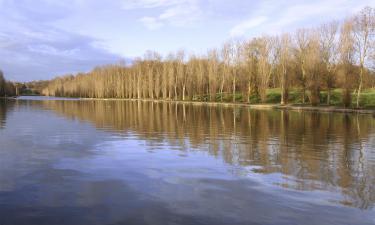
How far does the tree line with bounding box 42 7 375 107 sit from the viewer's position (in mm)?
44938

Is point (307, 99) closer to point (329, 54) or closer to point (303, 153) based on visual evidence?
point (329, 54)

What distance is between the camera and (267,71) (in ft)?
195

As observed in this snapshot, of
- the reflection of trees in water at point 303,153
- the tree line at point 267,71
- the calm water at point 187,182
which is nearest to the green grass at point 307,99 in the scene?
the tree line at point 267,71

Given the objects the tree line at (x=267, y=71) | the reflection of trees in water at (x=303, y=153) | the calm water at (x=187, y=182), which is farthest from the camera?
the tree line at (x=267, y=71)

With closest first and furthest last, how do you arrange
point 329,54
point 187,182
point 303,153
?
point 187,182, point 303,153, point 329,54

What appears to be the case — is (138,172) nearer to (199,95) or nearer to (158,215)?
(158,215)

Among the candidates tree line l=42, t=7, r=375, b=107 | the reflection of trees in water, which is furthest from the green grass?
the reflection of trees in water

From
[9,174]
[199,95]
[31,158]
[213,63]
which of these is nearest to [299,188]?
[9,174]

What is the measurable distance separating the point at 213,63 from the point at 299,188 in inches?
2628

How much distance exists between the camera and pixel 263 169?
11.9 m

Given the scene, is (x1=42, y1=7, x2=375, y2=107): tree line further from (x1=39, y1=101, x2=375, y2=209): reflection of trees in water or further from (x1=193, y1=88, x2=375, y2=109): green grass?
(x1=39, y1=101, x2=375, y2=209): reflection of trees in water

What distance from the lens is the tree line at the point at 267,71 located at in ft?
147

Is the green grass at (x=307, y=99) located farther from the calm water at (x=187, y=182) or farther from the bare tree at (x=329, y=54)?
the calm water at (x=187, y=182)

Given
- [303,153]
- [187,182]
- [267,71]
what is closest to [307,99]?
[267,71]
